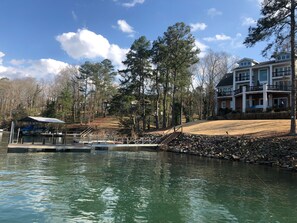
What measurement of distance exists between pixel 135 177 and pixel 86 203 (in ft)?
16.5

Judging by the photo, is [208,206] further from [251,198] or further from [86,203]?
[86,203]

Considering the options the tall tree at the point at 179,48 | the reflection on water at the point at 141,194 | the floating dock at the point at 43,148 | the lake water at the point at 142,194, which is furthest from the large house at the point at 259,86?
the floating dock at the point at 43,148

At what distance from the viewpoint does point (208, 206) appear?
956 centimetres

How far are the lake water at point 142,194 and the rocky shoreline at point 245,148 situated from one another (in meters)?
2.93

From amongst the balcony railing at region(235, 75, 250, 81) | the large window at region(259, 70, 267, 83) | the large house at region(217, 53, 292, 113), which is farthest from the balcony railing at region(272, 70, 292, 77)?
the balcony railing at region(235, 75, 250, 81)

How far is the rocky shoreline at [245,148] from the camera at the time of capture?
19516mm

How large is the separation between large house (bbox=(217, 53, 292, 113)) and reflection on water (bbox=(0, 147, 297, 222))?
25.6 m

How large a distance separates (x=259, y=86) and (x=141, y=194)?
113 ft

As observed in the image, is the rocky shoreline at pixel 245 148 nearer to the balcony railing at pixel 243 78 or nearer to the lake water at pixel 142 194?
the lake water at pixel 142 194

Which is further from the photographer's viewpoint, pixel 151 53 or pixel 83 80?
pixel 83 80

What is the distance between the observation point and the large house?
3943 cm

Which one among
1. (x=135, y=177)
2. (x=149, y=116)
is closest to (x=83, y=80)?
(x=149, y=116)

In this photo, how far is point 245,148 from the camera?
22.9 m

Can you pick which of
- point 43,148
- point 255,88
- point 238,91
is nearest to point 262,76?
point 238,91
